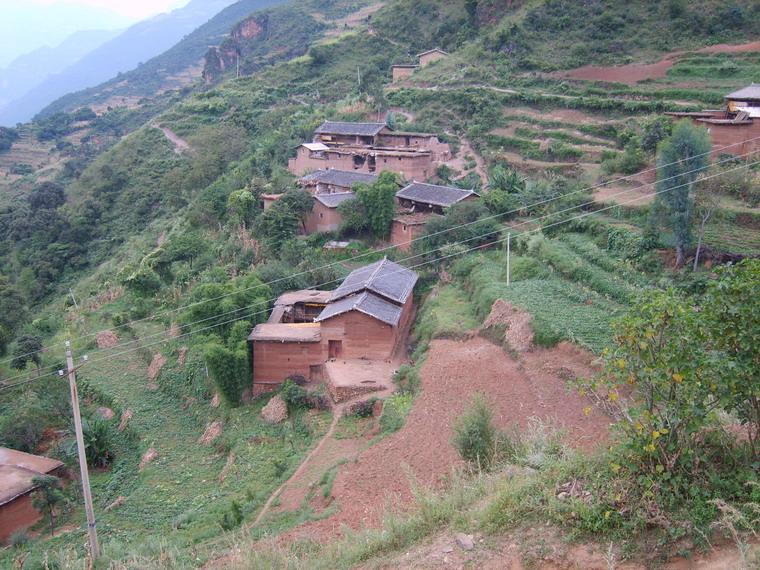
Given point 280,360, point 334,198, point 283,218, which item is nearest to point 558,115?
point 334,198

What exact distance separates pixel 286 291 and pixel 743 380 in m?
18.3

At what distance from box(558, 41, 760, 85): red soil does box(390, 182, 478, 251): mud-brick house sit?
1580 centimetres

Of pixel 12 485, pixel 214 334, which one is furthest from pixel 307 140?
pixel 12 485

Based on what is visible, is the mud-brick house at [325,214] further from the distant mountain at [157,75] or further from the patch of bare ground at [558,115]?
the distant mountain at [157,75]

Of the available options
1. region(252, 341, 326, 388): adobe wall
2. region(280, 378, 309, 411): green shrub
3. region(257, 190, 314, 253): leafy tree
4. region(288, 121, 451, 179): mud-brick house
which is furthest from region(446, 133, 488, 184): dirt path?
region(280, 378, 309, 411): green shrub

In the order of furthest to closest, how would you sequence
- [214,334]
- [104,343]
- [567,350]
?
[104,343], [214,334], [567,350]

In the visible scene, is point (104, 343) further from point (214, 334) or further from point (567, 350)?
point (567, 350)

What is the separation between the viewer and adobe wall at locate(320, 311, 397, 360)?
17656 millimetres

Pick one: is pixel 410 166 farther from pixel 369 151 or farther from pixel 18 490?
pixel 18 490

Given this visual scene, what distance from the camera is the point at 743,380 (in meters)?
5.28

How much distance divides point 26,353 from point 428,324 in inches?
604

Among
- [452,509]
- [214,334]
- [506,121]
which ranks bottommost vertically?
[214,334]

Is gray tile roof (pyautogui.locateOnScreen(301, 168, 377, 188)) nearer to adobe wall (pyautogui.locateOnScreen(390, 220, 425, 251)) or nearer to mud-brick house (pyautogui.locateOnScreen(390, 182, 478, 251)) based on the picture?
mud-brick house (pyautogui.locateOnScreen(390, 182, 478, 251))

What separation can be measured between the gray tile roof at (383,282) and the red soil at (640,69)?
72.1 ft
